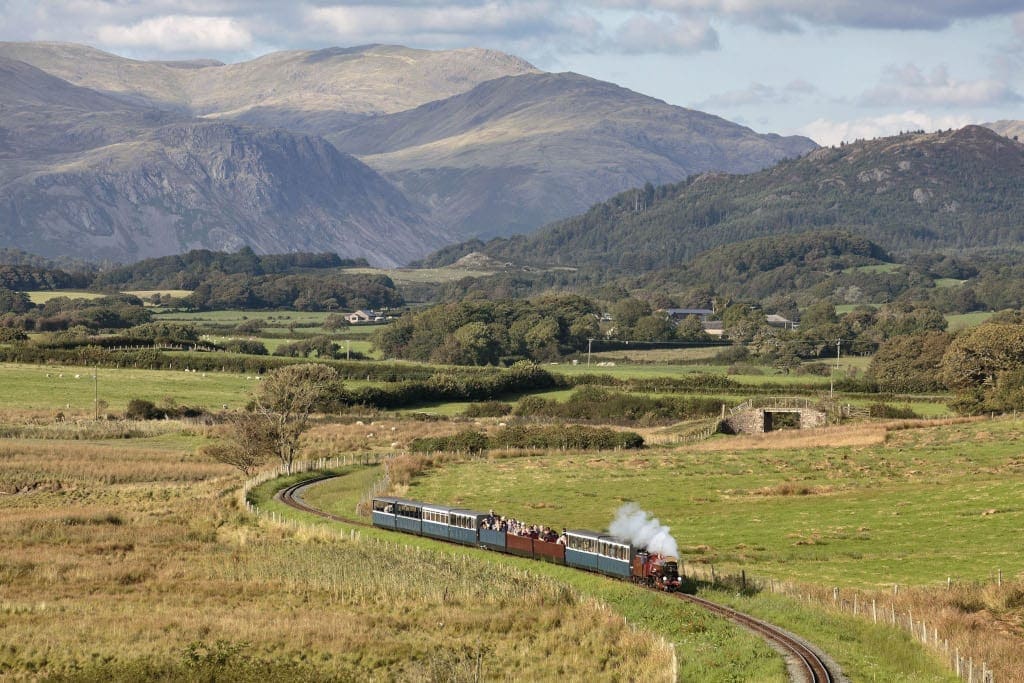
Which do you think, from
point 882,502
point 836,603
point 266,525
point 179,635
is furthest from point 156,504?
point 836,603

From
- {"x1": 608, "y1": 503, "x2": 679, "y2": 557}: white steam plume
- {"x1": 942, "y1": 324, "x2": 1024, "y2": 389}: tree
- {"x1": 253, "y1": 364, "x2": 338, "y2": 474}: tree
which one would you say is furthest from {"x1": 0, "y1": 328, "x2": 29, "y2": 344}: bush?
{"x1": 608, "y1": 503, "x2": 679, "y2": 557}: white steam plume

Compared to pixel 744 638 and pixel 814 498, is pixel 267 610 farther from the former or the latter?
pixel 814 498

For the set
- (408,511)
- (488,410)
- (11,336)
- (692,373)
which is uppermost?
(11,336)

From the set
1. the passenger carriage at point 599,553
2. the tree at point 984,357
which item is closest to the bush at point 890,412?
the tree at point 984,357

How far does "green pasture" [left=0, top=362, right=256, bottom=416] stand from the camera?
144250mm

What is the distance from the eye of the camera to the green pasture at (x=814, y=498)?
56656 millimetres

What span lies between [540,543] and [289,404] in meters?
60.9

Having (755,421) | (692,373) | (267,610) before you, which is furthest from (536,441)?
(692,373)

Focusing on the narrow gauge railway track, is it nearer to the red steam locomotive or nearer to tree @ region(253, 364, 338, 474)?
the red steam locomotive

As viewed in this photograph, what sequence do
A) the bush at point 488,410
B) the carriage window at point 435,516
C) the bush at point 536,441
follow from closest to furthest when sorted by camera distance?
the carriage window at point 435,516 → the bush at point 536,441 → the bush at point 488,410

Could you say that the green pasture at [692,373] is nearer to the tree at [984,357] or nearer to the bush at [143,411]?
the tree at [984,357]

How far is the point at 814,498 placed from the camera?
2859 inches

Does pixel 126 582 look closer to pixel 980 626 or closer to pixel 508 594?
pixel 508 594

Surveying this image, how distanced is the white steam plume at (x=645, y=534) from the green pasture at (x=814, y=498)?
3524 millimetres
